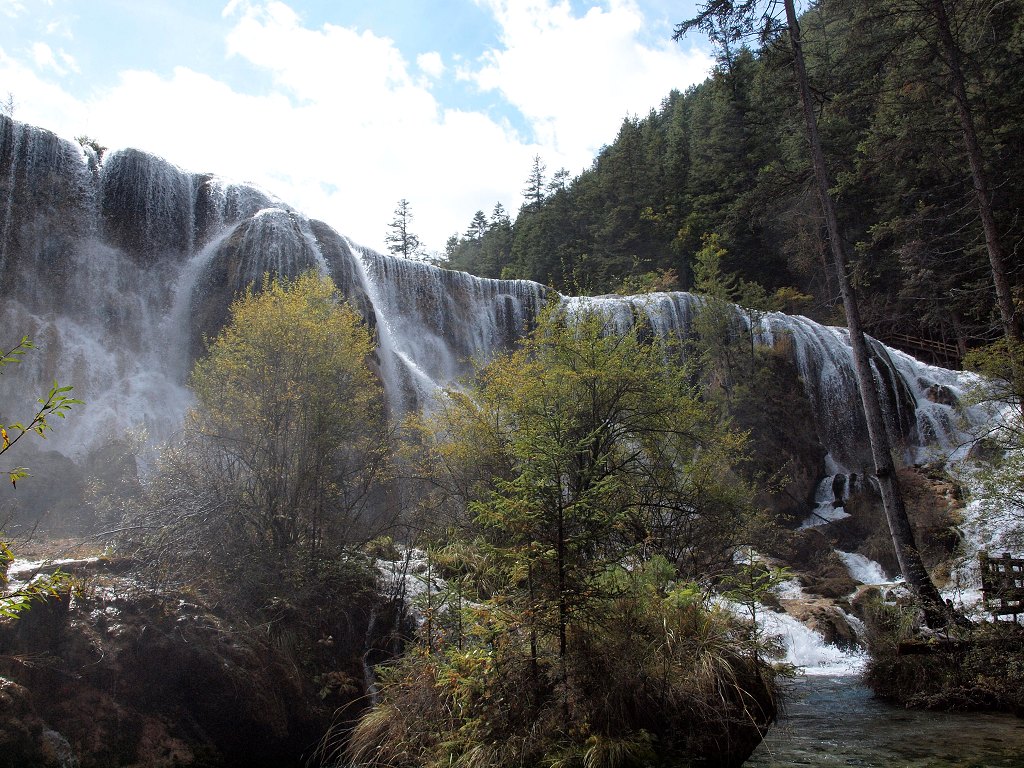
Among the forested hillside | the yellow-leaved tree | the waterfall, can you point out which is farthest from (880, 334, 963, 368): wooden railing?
the yellow-leaved tree

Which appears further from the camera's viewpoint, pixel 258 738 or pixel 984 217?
pixel 984 217

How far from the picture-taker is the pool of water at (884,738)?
22.9 ft

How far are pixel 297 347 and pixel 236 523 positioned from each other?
3.01 m

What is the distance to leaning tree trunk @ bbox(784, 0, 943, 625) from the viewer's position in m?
10.1

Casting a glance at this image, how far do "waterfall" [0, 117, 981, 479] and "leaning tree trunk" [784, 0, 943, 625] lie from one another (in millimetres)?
5213

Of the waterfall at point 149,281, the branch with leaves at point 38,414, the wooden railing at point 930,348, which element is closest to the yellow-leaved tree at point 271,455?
the waterfall at point 149,281

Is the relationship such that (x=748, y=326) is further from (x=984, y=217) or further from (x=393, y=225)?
(x=393, y=225)

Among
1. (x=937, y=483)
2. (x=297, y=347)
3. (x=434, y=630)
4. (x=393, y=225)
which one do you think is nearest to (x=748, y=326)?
(x=937, y=483)

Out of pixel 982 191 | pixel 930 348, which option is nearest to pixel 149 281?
pixel 982 191

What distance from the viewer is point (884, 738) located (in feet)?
26.1

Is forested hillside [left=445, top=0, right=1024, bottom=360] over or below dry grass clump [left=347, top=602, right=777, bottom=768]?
over

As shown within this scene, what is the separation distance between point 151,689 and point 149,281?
55.4ft

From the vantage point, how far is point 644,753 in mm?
5629

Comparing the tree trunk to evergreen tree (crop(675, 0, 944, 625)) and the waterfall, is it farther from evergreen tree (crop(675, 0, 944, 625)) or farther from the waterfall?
the waterfall
